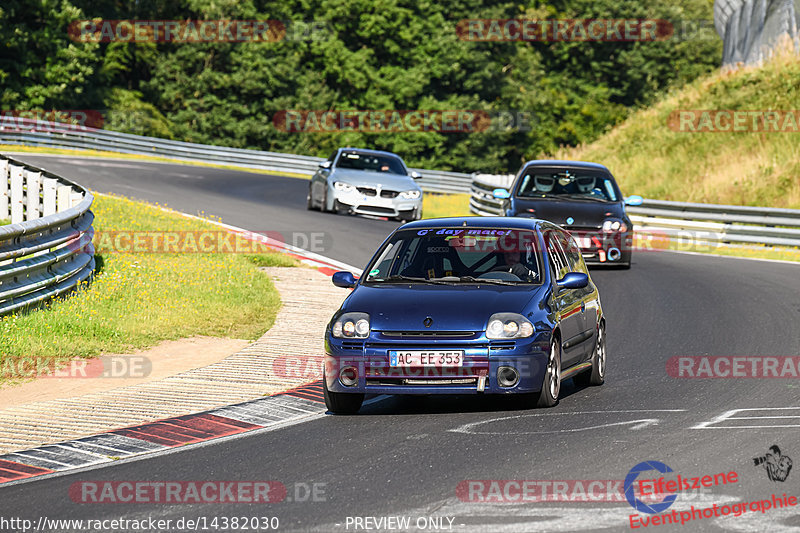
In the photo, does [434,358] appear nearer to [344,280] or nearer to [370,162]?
[344,280]

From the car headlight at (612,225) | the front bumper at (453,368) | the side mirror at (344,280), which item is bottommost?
the car headlight at (612,225)

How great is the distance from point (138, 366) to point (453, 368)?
3919mm

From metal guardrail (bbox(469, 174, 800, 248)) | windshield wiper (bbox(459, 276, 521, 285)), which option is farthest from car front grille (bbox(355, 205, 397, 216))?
windshield wiper (bbox(459, 276, 521, 285))

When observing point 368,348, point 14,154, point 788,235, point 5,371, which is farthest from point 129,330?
point 14,154

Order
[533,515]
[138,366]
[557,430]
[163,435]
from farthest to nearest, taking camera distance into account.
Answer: [138,366] < [163,435] < [557,430] < [533,515]

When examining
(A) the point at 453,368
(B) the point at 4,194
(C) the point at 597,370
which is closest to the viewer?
(A) the point at 453,368

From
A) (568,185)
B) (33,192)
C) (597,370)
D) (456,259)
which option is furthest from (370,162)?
(456,259)

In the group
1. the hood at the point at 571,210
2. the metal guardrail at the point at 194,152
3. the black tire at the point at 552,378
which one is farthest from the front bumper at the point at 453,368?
the metal guardrail at the point at 194,152

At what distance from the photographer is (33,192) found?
64.4ft

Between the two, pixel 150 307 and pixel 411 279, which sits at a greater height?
pixel 411 279

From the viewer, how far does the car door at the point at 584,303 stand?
10266 mm

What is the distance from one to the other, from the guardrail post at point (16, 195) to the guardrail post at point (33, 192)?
0.38 metres

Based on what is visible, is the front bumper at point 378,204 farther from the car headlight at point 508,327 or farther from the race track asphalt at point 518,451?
the car headlight at point 508,327

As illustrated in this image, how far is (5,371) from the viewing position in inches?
420
